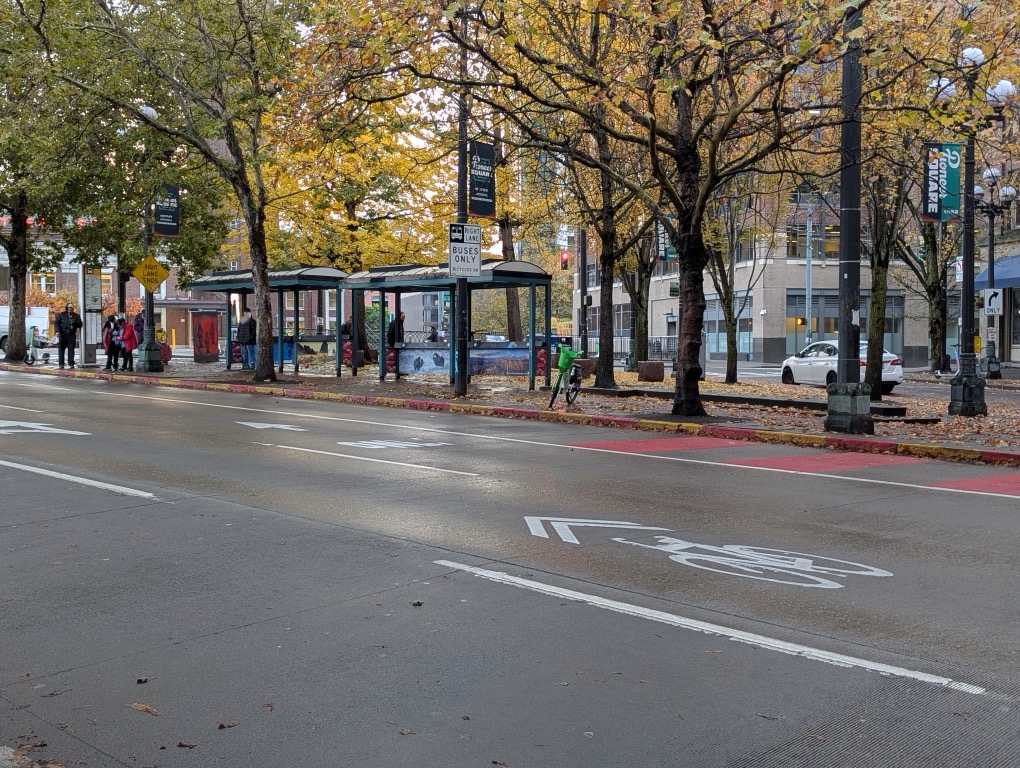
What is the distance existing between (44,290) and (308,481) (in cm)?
8252

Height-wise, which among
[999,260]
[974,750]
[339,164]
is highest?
[339,164]

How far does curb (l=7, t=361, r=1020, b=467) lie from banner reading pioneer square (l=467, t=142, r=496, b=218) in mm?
4329

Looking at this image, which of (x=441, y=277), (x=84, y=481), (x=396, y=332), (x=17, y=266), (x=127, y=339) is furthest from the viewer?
(x=17, y=266)

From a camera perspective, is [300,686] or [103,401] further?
[103,401]

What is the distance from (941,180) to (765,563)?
15395 mm

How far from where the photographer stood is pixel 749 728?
4.35 metres

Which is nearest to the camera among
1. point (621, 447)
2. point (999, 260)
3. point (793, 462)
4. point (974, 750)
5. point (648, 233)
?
point (974, 750)

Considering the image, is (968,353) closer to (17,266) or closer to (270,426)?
(270,426)

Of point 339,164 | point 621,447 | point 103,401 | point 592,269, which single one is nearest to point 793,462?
point 621,447

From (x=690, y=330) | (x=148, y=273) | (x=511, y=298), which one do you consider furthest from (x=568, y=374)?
(x=511, y=298)

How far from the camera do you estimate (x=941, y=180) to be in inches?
802

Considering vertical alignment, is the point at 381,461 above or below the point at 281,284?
below

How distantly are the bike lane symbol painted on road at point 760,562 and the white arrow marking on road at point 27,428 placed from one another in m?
9.69

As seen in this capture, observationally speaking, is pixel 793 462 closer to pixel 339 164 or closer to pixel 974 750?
pixel 974 750
